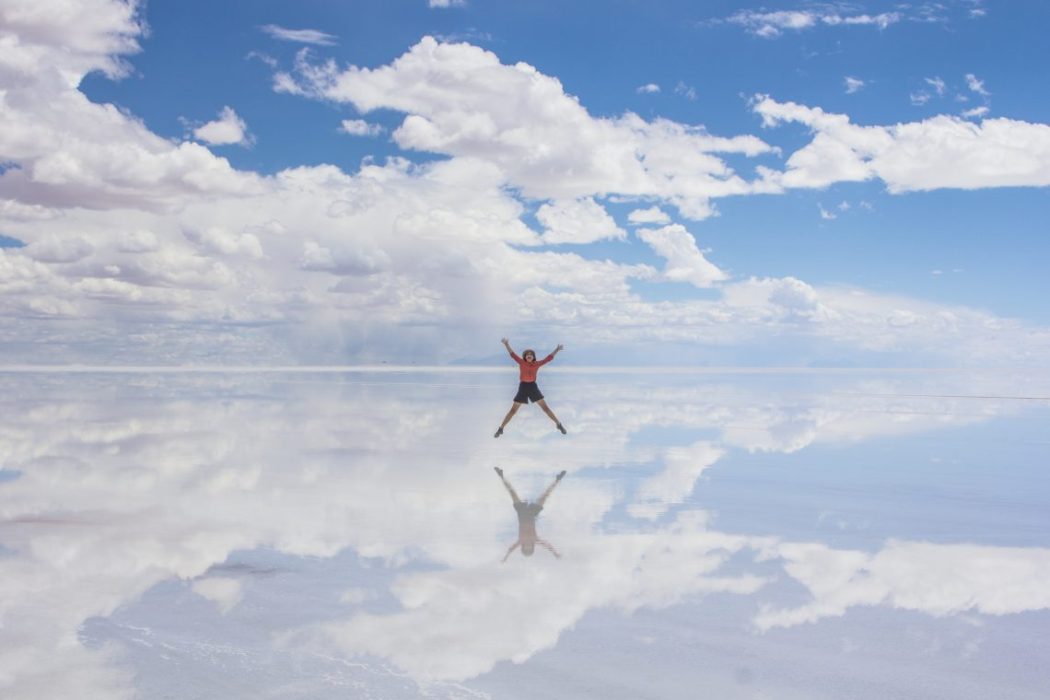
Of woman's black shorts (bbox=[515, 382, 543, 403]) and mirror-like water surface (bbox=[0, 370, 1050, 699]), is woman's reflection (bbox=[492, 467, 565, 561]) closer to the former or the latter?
mirror-like water surface (bbox=[0, 370, 1050, 699])

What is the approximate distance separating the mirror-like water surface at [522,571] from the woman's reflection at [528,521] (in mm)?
56

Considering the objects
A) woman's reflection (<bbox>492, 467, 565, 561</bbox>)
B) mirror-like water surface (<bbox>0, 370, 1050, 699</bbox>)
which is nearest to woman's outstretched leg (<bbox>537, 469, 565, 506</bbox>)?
woman's reflection (<bbox>492, 467, 565, 561</bbox>)

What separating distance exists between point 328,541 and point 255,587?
1.70 meters

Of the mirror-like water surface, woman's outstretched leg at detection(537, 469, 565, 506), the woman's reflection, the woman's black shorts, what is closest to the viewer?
the mirror-like water surface

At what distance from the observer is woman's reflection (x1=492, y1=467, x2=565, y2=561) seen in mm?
8547

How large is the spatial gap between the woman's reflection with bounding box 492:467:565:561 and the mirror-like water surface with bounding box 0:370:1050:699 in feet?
0.18

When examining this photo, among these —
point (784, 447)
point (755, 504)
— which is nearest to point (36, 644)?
point (755, 504)

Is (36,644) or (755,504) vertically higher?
(755,504)

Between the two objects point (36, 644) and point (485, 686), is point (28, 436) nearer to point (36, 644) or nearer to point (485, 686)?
point (36, 644)

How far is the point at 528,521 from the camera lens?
9875mm

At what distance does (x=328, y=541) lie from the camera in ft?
28.9

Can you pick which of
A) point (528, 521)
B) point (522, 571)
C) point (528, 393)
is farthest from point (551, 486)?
point (528, 393)

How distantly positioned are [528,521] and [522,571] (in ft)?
7.29

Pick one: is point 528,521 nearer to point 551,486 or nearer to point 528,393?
point 551,486
